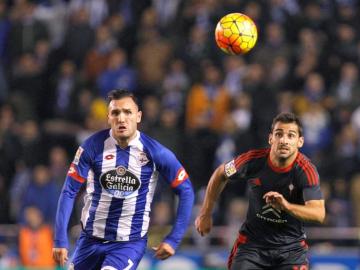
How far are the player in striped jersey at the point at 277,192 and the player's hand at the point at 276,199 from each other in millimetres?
465

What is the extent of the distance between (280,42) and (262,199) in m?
8.09

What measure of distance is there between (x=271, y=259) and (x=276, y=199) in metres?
0.91

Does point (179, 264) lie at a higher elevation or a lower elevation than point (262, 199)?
lower

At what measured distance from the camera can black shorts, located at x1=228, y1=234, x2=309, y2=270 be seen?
8742mm

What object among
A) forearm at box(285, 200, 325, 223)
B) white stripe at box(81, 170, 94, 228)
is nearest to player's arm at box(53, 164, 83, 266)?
white stripe at box(81, 170, 94, 228)

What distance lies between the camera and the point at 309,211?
8.39 meters

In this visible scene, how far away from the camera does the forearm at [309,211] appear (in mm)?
8289

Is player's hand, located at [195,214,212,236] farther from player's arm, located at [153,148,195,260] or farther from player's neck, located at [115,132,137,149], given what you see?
player's neck, located at [115,132,137,149]

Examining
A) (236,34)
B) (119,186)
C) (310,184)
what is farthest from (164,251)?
(236,34)

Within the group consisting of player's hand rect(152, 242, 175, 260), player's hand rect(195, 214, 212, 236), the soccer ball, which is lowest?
player's hand rect(152, 242, 175, 260)

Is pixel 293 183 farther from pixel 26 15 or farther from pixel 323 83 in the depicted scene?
pixel 26 15

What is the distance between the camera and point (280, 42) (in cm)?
1661

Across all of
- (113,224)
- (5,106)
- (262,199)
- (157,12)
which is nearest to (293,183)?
(262,199)

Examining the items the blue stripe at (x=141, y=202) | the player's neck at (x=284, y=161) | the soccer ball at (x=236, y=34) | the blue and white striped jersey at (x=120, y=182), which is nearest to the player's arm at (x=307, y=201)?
the player's neck at (x=284, y=161)
